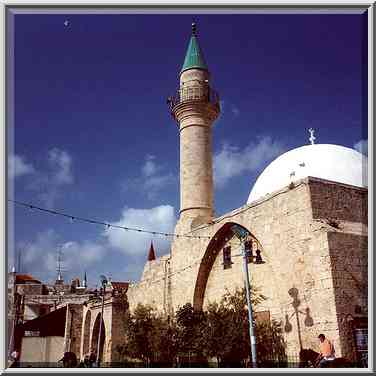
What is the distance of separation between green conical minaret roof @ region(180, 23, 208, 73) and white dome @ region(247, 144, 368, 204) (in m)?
4.32

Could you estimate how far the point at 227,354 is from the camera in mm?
10312

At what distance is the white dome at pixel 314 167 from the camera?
44.1 ft

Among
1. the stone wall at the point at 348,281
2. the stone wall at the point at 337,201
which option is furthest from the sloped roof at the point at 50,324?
the stone wall at the point at 348,281

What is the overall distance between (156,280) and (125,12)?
12132 millimetres

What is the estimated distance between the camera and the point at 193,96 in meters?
16.2

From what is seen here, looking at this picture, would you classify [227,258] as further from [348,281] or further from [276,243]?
[348,281]

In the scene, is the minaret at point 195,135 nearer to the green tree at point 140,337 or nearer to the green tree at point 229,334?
the green tree at point 140,337

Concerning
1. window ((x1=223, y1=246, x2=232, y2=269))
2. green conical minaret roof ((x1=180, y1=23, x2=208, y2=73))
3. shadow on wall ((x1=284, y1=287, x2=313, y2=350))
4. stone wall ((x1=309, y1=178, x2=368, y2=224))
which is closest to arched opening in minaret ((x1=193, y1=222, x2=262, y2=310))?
window ((x1=223, y1=246, x2=232, y2=269))

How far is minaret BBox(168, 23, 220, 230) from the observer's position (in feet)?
50.1

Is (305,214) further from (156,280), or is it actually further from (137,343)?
(156,280)

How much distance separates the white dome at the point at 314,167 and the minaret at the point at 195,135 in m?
A: 1.68

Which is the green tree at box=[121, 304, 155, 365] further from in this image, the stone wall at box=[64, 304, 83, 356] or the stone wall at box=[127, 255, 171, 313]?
the stone wall at box=[64, 304, 83, 356]

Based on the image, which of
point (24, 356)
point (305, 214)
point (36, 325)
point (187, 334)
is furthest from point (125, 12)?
point (36, 325)

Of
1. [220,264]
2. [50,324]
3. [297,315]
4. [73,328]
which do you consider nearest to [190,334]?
[220,264]
